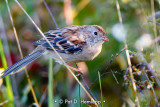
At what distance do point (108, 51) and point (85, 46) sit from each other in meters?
0.51

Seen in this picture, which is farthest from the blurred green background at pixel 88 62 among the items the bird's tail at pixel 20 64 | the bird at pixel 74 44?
the bird's tail at pixel 20 64

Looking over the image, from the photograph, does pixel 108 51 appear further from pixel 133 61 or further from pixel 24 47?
pixel 24 47

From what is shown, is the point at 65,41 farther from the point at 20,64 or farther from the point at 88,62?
the point at 88,62

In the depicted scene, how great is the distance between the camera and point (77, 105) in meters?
2.83

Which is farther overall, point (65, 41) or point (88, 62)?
point (88, 62)

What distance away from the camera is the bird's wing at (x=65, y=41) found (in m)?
2.80

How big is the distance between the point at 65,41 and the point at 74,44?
0.12 m

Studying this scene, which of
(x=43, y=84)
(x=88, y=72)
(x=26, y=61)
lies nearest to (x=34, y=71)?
(x=43, y=84)

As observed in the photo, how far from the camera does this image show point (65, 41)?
2869 millimetres

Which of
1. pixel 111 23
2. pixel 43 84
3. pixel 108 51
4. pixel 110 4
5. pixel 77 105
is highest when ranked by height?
pixel 110 4

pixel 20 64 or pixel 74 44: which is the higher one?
pixel 74 44

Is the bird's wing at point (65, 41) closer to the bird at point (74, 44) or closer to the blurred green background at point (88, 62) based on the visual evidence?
→ the bird at point (74, 44)

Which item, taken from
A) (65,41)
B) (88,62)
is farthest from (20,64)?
(88,62)

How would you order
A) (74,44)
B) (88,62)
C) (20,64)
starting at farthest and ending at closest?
(88,62) → (74,44) → (20,64)
